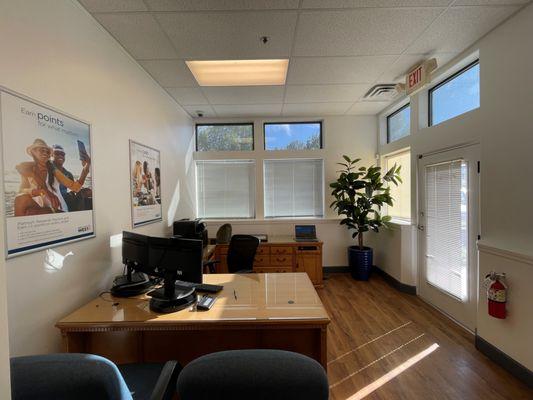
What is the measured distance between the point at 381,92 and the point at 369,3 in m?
1.80

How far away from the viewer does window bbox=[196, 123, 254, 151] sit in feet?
15.4

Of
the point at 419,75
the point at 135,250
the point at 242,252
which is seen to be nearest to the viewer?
the point at 135,250

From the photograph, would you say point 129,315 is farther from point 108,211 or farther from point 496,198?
point 496,198

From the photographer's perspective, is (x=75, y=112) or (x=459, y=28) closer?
(x=75, y=112)

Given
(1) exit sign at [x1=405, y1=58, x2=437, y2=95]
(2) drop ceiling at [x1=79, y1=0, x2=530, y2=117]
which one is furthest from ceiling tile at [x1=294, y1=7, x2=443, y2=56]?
(1) exit sign at [x1=405, y1=58, x2=437, y2=95]

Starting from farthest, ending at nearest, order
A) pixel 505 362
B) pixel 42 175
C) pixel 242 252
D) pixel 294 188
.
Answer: pixel 294 188 → pixel 242 252 → pixel 505 362 → pixel 42 175

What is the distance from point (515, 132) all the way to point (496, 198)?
0.58 meters

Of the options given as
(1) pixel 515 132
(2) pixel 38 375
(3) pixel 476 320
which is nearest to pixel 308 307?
(2) pixel 38 375

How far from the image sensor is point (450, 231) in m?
2.89

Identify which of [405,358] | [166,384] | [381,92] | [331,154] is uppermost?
[381,92]

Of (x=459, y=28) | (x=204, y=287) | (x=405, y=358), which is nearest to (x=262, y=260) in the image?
(x=204, y=287)

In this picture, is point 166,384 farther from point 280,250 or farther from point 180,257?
point 280,250

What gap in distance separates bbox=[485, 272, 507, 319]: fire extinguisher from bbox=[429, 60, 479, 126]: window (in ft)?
5.52

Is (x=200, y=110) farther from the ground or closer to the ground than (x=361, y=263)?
farther from the ground
